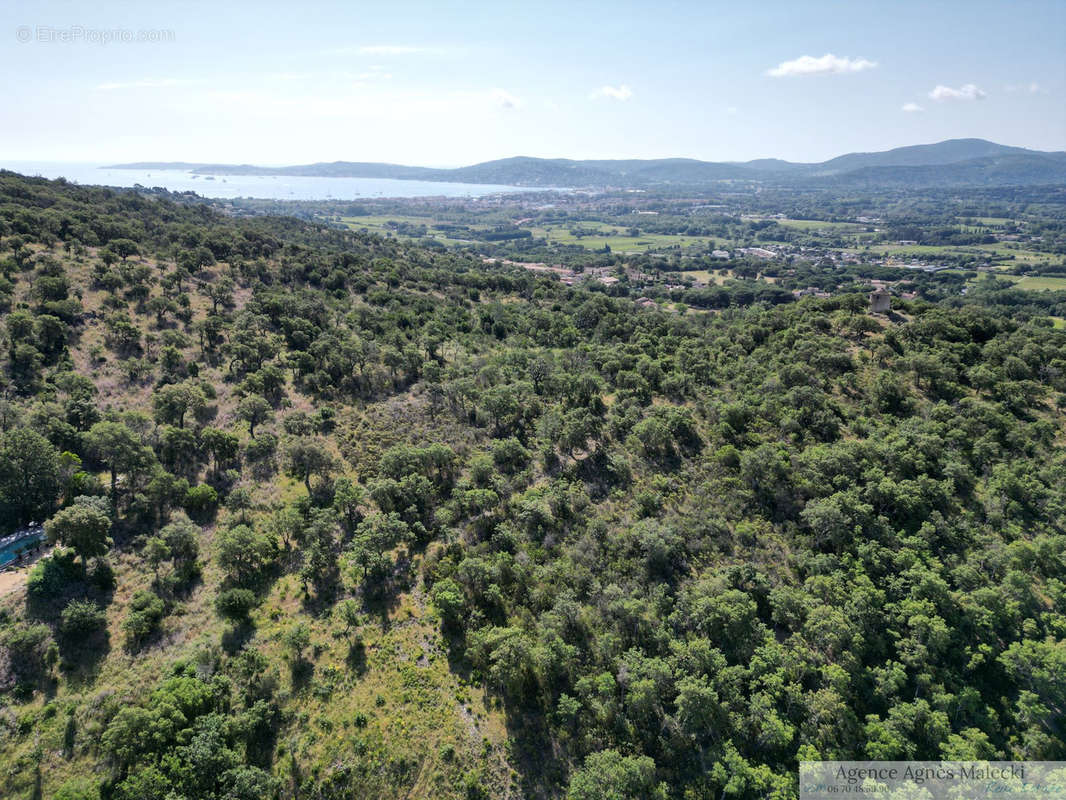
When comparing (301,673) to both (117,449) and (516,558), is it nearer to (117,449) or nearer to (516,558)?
(516,558)

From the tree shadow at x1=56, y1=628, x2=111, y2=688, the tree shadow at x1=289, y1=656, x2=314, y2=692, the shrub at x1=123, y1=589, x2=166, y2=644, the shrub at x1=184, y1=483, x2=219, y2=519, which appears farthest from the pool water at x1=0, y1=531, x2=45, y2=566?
the tree shadow at x1=289, y1=656, x2=314, y2=692

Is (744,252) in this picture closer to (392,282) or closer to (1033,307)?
(1033,307)

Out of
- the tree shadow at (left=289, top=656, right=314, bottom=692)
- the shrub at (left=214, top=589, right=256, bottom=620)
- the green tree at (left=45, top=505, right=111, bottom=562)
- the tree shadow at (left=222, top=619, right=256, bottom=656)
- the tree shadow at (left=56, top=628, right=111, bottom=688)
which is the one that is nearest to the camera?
the tree shadow at (left=56, top=628, right=111, bottom=688)

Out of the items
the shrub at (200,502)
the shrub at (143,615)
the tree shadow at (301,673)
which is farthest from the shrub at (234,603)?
the shrub at (200,502)

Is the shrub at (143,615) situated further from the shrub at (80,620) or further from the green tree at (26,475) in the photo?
the green tree at (26,475)

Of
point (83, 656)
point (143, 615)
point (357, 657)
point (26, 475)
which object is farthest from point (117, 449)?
point (357, 657)

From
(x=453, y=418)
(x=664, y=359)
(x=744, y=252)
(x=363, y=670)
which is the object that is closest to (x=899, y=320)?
(x=664, y=359)

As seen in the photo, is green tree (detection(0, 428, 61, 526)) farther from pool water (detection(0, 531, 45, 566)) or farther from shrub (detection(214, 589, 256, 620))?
shrub (detection(214, 589, 256, 620))

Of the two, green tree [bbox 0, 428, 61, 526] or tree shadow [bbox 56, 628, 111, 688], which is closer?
tree shadow [bbox 56, 628, 111, 688]
